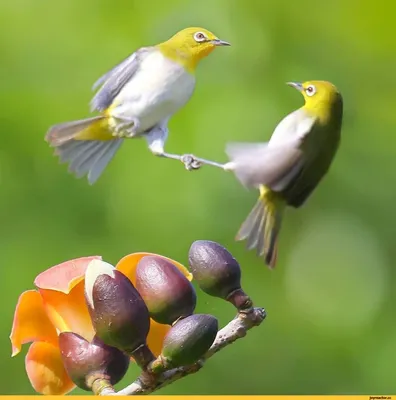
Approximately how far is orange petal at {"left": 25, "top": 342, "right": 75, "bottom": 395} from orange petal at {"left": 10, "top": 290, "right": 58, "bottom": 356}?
0.02 meters

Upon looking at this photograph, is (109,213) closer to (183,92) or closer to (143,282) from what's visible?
(183,92)

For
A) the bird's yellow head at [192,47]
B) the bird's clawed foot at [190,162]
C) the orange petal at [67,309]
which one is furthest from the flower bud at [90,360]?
the bird's yellow head at [192,47]

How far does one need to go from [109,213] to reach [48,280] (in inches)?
43.0

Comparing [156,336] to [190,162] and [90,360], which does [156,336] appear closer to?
[90,360]

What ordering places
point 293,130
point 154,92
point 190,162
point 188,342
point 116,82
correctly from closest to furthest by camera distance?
point 188,342, point 190,162, point 293,130, point 154,92, point 116,82

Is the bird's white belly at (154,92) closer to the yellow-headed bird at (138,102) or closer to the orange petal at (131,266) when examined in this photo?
the yellow-headed bird at (138,102)

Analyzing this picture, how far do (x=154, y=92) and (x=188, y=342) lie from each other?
67cm

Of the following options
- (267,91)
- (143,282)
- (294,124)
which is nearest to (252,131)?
(267,91)

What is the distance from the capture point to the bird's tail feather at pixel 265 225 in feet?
4.30

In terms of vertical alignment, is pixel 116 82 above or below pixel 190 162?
above

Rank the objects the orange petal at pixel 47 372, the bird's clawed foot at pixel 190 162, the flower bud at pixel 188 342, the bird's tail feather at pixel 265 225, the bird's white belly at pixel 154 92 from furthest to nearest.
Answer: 1. the bird's white belly at pixel 154 92
2. the bird's tail feather at pixel 265 225
3. the bird's clawed foot at pixel 190 162
4. the orange petal at pixel 47 372
5. the flower bud at pixel 188 342

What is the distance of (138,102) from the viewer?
4.78ft

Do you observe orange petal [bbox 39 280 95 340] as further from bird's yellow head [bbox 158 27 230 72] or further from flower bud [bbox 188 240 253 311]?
bird's yellow head [bbox 158 27 230 72]

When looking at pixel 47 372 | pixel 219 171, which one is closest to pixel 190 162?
pixel 47 372
